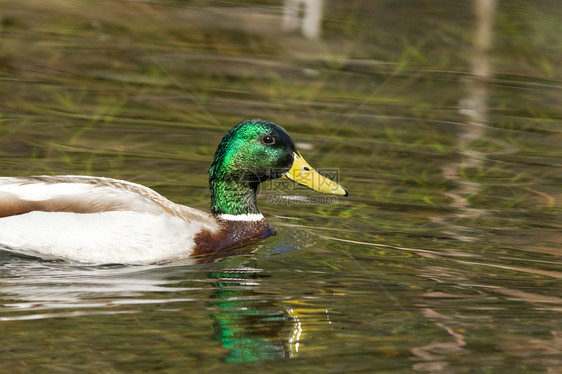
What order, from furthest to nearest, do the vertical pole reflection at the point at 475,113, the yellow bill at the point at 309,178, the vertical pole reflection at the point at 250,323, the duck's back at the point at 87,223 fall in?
the vertical pole reflection at the point at 475,113
the yellow bill at the point at 309,178
the duck's back at the point at 87,223
the vertical pole reflection at the point at 250,323

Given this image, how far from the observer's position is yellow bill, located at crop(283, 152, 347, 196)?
776 cm

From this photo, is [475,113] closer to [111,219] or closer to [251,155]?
[251,155]

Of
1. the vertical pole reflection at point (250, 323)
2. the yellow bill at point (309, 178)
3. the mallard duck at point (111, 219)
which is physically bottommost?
the vertical pole reflection at point (250, 323)

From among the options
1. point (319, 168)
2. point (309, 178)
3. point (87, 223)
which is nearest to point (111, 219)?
point (87, 223)

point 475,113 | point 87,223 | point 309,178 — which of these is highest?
point 475,113

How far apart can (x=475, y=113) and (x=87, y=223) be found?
5.40 meters

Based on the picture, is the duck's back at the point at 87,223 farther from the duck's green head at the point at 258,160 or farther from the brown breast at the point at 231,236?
the duck's green head at the point at 258,160

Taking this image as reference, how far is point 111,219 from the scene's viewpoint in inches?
280

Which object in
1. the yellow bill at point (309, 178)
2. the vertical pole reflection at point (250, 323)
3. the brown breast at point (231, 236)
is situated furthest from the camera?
the yellow bill at point (309, 178)

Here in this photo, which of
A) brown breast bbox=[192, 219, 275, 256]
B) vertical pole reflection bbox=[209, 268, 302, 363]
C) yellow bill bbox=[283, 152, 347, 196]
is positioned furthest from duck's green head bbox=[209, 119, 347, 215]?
vertical pole reflection bbox=[209, 268, 302, 363]

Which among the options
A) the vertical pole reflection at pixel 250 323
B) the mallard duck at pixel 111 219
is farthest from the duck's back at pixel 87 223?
the vertical pole reflection at pixel 250 323

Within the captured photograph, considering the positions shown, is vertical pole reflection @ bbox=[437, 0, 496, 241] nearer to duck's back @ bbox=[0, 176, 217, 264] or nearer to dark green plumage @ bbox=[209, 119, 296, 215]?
dark green plumage @ bbox=[209, 119, 296, 215]

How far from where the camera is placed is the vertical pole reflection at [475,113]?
343 inches

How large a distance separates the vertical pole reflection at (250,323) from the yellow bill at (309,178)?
1210 mm
